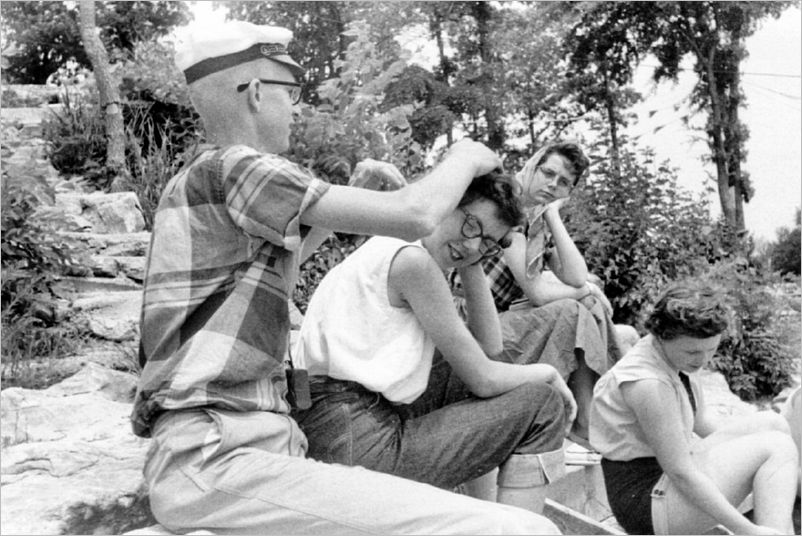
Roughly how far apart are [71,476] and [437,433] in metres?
0.95

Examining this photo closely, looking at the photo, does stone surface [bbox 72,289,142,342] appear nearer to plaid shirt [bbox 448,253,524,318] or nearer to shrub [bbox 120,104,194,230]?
shrub [bbox 120,104,194,230]

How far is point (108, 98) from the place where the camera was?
7.16 meters

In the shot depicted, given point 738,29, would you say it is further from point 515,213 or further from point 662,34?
point 515,213

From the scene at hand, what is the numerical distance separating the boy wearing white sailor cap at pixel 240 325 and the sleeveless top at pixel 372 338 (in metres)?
0.37

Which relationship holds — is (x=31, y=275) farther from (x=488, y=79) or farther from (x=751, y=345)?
(x=488, y=79)

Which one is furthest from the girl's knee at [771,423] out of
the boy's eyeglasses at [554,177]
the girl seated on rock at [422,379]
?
the boy's eyeglasses at [554,177]

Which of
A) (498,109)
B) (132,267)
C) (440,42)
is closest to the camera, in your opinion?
(132,267)

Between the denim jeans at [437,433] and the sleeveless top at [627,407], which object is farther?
the sleeveless top at [627,407]

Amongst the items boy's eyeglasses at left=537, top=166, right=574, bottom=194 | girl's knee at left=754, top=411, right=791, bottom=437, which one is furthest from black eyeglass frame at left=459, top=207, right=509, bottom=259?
boy's eyeglasses at left=537, top=166, right=574, bottom=194

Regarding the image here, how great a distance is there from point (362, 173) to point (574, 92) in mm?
9482

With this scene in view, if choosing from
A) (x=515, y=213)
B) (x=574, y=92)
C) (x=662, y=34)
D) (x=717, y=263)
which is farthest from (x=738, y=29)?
(x=515, y=213)

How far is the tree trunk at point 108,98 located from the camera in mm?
7043

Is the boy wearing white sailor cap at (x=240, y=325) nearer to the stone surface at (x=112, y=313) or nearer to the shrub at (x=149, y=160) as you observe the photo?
the stone surface at (x=112, y=313)

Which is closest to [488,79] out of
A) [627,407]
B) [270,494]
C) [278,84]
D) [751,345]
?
[751,345]
